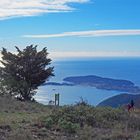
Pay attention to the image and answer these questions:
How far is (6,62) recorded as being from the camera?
45.6 metres

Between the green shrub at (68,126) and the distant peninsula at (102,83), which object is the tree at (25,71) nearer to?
the distant peninsula at (102,83)

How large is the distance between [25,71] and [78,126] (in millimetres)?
33141

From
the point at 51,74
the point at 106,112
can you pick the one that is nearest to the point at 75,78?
the point at 51,74

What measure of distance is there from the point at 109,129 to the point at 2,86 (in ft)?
108

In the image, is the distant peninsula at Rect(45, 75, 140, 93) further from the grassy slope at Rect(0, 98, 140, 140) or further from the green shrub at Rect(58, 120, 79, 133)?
the green shrub at Rect(58, 120, 79, 133)

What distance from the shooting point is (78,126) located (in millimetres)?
10969

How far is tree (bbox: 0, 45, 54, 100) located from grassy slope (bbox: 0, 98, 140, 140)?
3019 cm

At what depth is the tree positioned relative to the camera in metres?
43.1

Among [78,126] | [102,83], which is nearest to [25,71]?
[102,83]

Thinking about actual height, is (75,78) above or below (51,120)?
above

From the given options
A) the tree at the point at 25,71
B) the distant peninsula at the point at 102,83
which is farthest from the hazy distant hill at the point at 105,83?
the tree at the point at 25,71

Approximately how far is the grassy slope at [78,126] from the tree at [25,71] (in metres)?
30.2

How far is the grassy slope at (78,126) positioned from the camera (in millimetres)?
9945

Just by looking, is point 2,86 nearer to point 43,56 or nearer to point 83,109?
point 43,56
